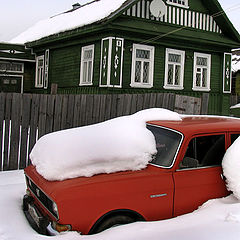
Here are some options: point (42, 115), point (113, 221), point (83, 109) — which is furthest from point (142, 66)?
point (113, 221)

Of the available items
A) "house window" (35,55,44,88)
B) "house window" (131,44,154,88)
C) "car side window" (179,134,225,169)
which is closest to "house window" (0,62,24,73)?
"house window" (35,55,44,88)

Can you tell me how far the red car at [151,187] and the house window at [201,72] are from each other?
35.7 ft

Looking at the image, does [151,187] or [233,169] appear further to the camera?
[233,169]

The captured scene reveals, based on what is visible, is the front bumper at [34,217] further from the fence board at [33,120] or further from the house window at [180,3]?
the house window at [180,3]

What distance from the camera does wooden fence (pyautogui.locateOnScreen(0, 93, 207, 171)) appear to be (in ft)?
19.6

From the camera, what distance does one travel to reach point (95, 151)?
333 cm

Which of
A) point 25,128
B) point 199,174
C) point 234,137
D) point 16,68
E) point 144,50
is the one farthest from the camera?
point 16,68

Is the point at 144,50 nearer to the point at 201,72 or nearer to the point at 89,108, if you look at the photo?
the point at 201,72

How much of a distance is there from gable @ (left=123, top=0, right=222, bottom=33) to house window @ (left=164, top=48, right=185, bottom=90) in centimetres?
125

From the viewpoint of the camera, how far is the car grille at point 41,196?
3.05m

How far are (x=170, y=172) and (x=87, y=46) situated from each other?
10665 millimetres

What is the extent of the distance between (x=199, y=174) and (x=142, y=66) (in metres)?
9.79

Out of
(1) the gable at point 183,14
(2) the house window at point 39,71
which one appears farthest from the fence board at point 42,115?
(2) the house window at point 39,71

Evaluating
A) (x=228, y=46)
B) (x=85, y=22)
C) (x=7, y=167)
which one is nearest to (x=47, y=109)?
(x=7, y=167)
